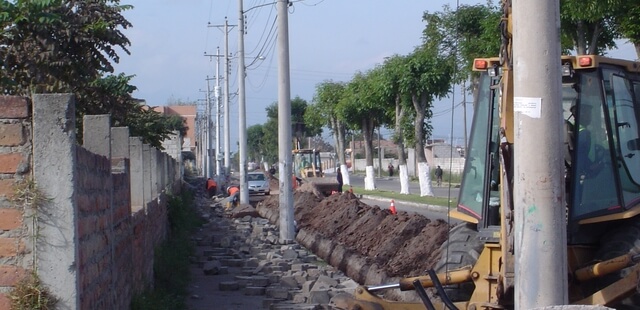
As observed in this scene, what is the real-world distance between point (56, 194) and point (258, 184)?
4636cm

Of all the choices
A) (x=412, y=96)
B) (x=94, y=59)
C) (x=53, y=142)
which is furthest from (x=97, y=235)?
(x=412, y=96)

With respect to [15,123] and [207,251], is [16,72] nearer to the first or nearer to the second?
[15,123]

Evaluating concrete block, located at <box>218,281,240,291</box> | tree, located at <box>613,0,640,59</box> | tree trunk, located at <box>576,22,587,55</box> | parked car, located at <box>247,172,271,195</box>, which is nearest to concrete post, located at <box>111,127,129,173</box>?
concrete block, located at <box>218,281,240,291</box>

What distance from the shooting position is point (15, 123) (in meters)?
6.01

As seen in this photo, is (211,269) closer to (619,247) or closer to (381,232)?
(381,232)

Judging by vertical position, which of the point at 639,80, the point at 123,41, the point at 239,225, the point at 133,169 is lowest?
the point at 239,225

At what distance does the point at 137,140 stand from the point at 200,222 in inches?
659

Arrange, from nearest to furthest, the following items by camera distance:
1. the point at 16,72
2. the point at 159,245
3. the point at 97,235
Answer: the point at 97,235, the point at 16,72, the point at 159,245

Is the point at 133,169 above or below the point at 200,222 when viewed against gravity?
above

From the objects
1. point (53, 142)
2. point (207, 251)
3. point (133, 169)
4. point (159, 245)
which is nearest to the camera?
point (53, 142)

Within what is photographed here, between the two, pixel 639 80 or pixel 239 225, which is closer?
pixel 639 80

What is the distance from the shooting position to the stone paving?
12.8 m

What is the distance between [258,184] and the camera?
172 ft

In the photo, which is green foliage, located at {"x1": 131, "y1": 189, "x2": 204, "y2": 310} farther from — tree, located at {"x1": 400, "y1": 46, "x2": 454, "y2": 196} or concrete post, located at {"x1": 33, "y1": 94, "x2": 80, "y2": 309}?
tree, located at {"x1": 400, "y1": 46, "x2": 454, "y2": 196}
